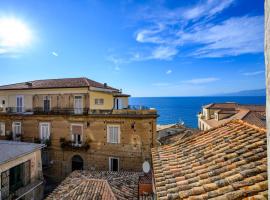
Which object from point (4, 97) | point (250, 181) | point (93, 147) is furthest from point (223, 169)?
point (4, 97)

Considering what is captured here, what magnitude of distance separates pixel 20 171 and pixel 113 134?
9771mm

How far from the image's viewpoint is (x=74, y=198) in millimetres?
12953

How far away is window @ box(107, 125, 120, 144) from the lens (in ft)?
75.3

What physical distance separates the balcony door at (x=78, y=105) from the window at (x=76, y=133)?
5.35 feet

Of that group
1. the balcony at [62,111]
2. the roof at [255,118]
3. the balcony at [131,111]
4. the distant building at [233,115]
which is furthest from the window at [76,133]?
the roof at [255,118]

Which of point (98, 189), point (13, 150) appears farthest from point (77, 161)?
point (98, 189)

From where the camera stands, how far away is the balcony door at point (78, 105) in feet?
80.7

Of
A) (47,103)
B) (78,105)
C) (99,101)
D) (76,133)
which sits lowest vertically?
(76,133)

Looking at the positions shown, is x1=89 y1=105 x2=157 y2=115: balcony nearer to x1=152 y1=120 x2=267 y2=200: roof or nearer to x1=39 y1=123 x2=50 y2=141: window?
x1=39 y1=123 x2=50 y2=141: window

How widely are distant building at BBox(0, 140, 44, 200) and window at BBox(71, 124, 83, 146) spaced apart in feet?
23.2

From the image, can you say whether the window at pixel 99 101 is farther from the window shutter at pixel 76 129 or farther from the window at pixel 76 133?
the window shutter at pixel 76 129

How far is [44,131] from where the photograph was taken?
85.1ft

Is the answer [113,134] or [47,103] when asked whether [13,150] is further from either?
[47,103]

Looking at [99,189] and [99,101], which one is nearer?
[99,189]
